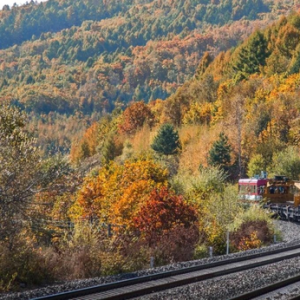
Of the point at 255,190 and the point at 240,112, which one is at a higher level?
the point at 240,112

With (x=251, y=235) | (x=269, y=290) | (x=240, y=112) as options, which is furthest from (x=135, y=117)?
(x=269, y=290)

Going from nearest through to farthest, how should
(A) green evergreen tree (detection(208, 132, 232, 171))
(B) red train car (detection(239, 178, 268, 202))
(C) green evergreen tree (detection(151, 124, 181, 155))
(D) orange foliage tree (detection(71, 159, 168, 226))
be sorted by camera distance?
1. (D) orange foliage tree (detection(71, 159, 168, 226))
2. (B) red train car (detection(239, 178, 268, 202))
3. (A) green evergreen tree (detection(208, 132, 232, 171))
4. (C) green evergreen tree (detection(151, 124, 181, 155))

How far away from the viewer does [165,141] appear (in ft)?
255

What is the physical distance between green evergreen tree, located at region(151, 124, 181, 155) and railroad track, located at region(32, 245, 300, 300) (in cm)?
5563

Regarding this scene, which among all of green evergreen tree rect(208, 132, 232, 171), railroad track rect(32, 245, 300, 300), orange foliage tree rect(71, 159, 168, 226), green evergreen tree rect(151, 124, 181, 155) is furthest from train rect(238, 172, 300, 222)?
green evergreen tree rect(151, 124, 181, 155)

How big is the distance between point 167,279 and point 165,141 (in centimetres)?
6149

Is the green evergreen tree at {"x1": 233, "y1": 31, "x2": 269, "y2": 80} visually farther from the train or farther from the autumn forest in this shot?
the train

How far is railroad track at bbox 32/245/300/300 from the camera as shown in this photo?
13.9 metres

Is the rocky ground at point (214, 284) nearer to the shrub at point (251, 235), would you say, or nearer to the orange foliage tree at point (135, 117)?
the shrub at point (251, 235)

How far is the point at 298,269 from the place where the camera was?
18.1 metres

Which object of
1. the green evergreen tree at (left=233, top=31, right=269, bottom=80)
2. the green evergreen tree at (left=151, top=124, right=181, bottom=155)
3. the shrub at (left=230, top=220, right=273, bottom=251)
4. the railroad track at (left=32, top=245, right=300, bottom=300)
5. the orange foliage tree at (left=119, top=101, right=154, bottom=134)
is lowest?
the shrub at (left=230, top=220, right=273, bottom=251)

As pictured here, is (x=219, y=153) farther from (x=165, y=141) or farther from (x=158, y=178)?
(x=158, y=178)

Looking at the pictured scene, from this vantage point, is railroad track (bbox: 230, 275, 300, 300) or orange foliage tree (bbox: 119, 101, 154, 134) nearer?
railroad track (bbox: 230, 275, 300, 300)

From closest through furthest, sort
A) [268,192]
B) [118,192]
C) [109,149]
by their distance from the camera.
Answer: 1. [118,192]
2. [268,192]
3. [109,149]
